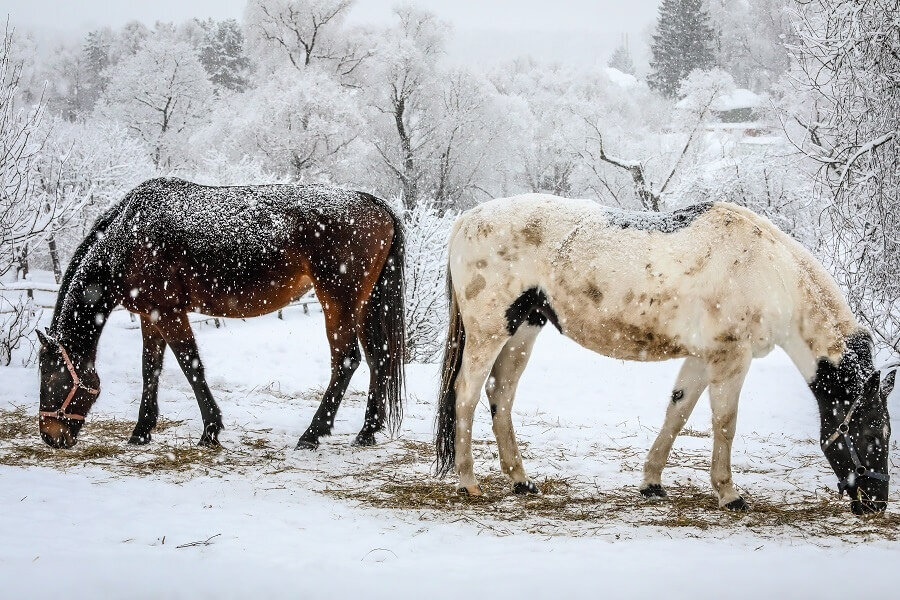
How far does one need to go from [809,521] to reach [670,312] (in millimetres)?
1249

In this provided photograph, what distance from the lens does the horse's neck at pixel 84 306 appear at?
14.4 feet

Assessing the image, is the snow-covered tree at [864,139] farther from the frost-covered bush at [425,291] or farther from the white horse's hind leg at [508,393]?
the frost-covered bush at [425,291]

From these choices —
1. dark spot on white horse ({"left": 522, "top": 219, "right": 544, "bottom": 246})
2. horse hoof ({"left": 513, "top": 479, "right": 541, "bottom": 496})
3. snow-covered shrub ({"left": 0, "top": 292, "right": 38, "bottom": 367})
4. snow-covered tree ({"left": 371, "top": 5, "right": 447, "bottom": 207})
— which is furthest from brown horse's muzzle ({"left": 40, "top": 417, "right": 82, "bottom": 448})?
snow-covered tree ({"left": 371, "top": 5, "right": 447, "bottom": 207})

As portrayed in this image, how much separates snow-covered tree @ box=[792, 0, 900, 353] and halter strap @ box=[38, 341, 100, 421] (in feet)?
19.3

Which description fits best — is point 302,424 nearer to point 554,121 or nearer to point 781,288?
point 781,288

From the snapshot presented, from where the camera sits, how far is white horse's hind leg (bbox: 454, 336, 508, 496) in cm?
357

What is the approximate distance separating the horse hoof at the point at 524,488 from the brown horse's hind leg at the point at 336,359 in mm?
1569

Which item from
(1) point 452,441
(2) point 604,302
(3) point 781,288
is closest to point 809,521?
(3) point 781,288

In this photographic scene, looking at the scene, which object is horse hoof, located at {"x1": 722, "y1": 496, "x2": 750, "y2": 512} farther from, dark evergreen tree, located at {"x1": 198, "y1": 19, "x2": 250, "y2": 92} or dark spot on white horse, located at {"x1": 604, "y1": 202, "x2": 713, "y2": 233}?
dark evergreen tree, located at {"x1": 198, "y1": 19, "x2": 250, "y2": 92}

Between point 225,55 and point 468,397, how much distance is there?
1366 inches

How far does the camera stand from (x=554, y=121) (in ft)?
107

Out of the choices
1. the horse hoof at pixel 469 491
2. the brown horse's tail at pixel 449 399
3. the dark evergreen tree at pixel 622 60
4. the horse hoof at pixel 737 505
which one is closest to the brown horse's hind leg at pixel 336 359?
the brown horse's tail at pixel 449 399

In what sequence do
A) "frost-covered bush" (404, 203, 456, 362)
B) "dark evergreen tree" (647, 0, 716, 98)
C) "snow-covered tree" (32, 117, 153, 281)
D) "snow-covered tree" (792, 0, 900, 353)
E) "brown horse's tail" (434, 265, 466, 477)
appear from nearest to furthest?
"brown horse's tail" (434, 265, 466, 477), "snow-covered tree" (792, 0, 900, 353), "frost-covered bush" (404, 203, 456, 362), "snow-covered tree" (32, 117, 153, 281), "dark evergreen tree" (647, 0, 716, 98)

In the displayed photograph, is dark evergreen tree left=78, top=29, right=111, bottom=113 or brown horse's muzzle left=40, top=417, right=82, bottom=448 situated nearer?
brown horse's muzzle left=40, top=417, right=82, bottom=448
